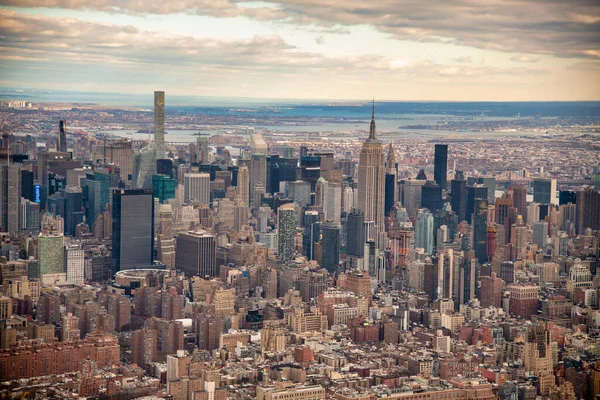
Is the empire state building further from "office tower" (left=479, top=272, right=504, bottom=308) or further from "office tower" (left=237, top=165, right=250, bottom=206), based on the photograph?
"office tower" (left=479, top=272, right=504, bottom=308)

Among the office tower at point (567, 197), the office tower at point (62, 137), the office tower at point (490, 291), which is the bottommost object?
the office tower at point (490, 291)

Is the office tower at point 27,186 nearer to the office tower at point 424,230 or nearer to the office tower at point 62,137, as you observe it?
the office tower at point 62,137

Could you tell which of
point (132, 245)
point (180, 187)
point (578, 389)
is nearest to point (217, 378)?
point (578, 389)

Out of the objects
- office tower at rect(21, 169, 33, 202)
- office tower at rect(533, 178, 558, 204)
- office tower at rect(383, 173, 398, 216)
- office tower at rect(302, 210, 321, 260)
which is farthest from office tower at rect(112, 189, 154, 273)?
office tower at rect(533, 178, 558, 204)

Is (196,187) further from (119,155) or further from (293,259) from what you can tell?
(293,259)

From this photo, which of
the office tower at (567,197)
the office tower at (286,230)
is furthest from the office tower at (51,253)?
the office tower at (567,197)

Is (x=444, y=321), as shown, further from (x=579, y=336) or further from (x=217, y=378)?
(x=217, y=378)
